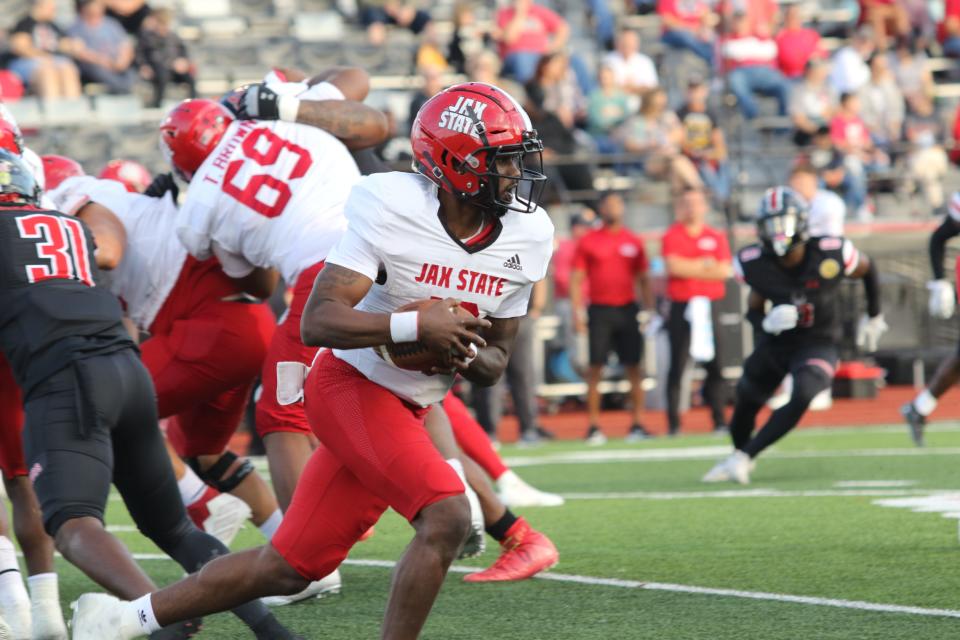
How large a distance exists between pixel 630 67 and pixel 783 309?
8.19 meters

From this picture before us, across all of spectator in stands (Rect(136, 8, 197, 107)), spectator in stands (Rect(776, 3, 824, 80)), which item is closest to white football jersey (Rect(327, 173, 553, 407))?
spectator in stands (Rect(136, 8, 197, 107))

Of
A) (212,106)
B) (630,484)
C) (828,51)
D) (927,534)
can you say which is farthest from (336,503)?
(828,51)

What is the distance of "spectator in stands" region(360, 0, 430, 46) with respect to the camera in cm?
1681

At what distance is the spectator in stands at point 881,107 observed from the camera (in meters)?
17.4

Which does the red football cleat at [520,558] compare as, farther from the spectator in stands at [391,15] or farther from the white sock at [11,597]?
the spectator in stands at [391,15]

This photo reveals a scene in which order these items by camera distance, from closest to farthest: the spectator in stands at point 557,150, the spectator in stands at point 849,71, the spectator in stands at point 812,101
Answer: the spectator in stands at point 557,150 → the spectator in stands at point 812,101 → the spectator in stands at point 849,71

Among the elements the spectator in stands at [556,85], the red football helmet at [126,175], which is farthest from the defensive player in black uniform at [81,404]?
the spectator in stands at [556,85]

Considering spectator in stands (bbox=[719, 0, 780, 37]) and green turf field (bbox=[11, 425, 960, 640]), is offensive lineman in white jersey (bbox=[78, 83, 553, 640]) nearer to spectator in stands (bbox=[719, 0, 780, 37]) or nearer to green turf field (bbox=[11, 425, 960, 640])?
green turf field (bbox=[11, 425, 960, 640])

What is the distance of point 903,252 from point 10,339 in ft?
40.9

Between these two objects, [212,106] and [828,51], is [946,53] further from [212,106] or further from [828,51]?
[212,106]

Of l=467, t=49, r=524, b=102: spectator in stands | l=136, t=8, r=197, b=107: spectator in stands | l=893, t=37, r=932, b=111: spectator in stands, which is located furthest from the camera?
l=893, t=37, r=932, b=111: spectator in stands

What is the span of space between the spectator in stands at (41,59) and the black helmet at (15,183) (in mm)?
10212

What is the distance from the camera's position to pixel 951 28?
18.8 m

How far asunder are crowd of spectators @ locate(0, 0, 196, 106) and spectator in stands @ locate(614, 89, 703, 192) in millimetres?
4500
